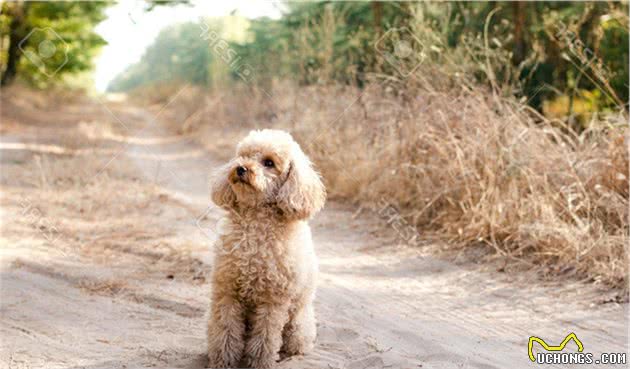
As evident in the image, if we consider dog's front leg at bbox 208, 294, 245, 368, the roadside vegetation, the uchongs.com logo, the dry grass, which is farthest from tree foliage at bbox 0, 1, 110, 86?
the uchongs.com logo

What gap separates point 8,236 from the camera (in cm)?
618

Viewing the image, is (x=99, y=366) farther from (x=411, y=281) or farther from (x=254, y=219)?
(x=411, y=281)

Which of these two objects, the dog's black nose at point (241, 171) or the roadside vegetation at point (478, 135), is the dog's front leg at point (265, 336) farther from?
the roadside vegetation at point (478, 135)

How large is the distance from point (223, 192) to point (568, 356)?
2.34 m

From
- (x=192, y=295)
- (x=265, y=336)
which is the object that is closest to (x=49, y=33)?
(x=192, y=295)

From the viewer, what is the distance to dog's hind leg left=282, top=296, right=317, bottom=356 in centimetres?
397

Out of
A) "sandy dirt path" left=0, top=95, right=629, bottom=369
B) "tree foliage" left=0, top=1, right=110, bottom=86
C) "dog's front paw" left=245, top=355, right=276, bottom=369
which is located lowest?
"sandy dirt path" left=0, top=95, right=629, bottom=369

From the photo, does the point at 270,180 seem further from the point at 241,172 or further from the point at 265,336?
the point at 265,336

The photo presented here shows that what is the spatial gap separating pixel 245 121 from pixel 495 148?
280 inches

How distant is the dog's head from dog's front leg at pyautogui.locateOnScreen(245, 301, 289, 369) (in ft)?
1.69

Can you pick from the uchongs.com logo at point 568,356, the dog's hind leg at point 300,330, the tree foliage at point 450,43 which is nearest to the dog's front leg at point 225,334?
the dog's hind leg at point 300,330

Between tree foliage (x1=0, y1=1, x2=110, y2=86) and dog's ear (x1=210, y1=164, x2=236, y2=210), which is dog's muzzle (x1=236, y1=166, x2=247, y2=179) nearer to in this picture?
dog's ear (x1=210, y1=164, x2=236, y2=210)

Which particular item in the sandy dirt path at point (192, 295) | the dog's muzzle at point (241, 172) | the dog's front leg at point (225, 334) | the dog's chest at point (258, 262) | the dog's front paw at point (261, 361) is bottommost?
the sandy dirt path at point (192, 295)

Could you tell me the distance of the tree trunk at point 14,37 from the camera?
63.2ft
